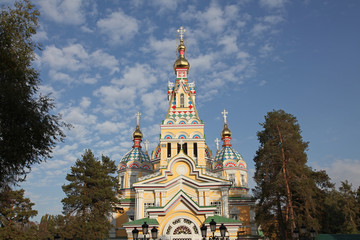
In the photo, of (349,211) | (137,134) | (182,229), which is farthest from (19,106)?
(137,134)

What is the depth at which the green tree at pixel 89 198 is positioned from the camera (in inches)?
949

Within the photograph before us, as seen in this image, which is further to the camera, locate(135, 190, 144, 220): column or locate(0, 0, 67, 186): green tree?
locate(135, 190, 144, 220): column

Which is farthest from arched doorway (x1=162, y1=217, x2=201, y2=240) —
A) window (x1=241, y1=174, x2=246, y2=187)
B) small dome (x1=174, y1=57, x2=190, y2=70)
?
small dome (x1=174, y1=57, x2=190, y2=70)

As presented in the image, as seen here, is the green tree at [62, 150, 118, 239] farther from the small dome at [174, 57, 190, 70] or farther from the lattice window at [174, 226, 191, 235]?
the small dome at [174, 57, 190, 70]

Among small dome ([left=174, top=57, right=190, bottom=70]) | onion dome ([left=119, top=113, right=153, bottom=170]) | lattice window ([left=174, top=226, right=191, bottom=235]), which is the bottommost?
lattice window ([left=174, top=226, right=191, bottom=235])

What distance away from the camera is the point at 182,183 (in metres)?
28.6

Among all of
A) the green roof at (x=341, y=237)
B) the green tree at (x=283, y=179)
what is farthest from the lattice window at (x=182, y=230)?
the green roof at (x=341, y=237)

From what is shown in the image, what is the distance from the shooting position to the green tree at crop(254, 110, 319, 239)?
22.5 metres

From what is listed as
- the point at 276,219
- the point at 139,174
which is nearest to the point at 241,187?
the point at 276,219

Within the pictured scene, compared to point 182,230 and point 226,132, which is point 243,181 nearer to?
point 226,132

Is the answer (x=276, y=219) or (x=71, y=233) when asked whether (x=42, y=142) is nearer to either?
(x=71, y=233)

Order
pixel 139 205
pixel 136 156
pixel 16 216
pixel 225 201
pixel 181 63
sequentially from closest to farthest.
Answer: pixel 16 216
pixel 139 205
pixel 225 201
pixel 136 156
pixel 181 63

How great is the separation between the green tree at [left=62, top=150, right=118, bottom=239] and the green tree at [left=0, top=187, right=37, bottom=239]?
14.3 ft

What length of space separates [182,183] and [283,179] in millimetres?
9615
